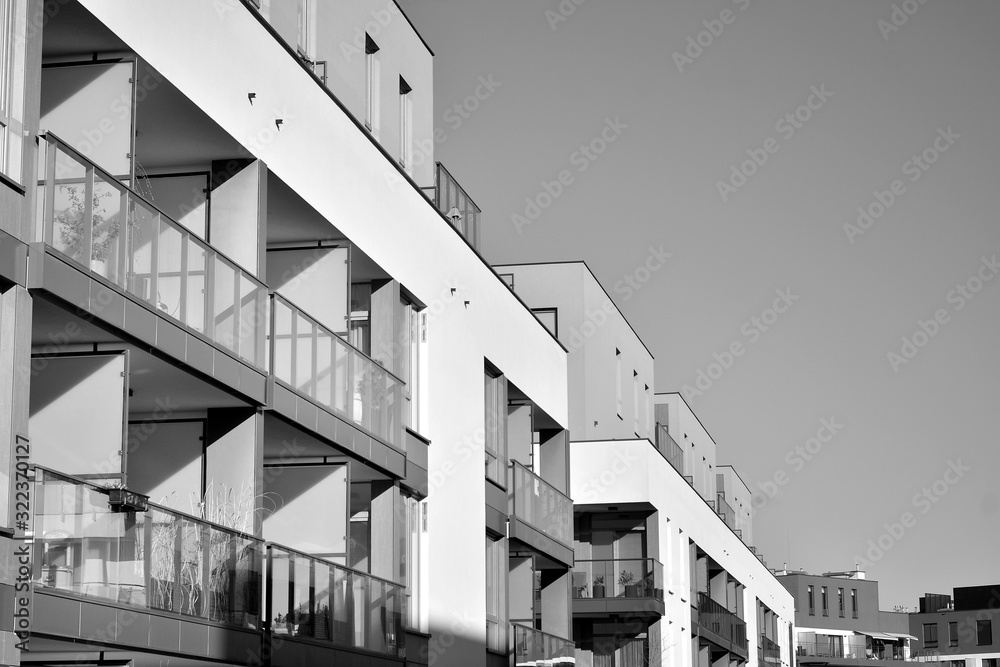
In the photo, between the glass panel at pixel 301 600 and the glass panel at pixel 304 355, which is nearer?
the glass panel at pixel 301 600

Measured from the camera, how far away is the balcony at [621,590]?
111 feet

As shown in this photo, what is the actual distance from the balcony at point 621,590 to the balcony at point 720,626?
5554mm

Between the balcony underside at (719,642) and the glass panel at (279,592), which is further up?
the glass panel at (279,592)

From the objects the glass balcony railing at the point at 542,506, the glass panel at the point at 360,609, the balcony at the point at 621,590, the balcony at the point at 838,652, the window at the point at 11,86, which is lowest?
the balcony at the point at 838,652

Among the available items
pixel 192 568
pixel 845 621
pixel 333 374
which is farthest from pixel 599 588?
pixel 845 621

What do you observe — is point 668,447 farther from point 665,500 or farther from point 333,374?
point 333,374

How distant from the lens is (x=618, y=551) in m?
36.2

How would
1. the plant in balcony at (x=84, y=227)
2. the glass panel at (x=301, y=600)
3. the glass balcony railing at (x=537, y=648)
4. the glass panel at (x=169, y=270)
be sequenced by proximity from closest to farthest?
the plant in balcony at (x=84, y=227) < the glass panel at (x=169, y=270) < the glass panel at (x=301, y=600) < the glass balcony railing at (x=537, y=648)

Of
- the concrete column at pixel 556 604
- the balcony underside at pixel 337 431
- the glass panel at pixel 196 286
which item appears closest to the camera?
the glass panel at pixel 196 286

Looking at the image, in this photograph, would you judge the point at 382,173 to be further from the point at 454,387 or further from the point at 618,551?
the point at 618,551

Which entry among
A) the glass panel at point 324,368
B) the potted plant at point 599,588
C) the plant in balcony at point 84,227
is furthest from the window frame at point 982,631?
the plant in balcony at point 84,227

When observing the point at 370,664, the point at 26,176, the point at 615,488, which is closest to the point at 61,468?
the point at 26,176

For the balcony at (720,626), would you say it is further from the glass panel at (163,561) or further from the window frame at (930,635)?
the window frame at (930,635)

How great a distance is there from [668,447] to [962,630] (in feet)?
216
